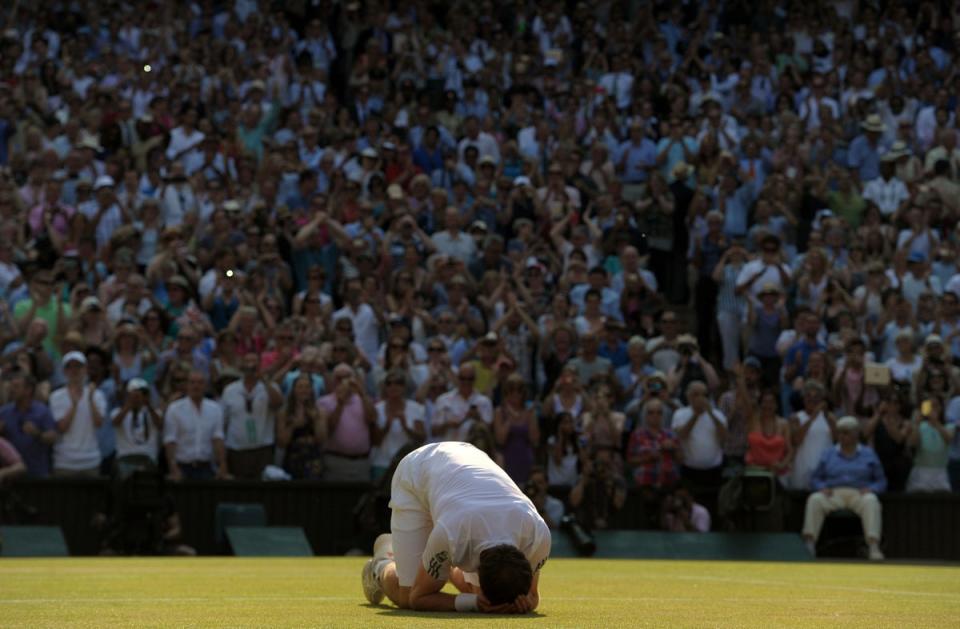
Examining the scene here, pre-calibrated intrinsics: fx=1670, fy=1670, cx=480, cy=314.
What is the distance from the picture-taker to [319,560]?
16.1m

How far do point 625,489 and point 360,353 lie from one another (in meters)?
3.56

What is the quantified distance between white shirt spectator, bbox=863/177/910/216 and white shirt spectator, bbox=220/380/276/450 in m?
9.83

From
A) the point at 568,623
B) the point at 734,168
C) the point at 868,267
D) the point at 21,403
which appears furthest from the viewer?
the point at 734,168

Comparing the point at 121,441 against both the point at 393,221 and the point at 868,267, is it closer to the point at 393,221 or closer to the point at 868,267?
the point at 393,221

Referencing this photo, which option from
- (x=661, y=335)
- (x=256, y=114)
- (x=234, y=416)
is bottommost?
(x=234, y=416)

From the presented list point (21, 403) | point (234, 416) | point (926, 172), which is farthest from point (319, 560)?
point (926, 172)

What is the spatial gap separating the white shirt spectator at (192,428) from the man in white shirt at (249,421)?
10.2 inches

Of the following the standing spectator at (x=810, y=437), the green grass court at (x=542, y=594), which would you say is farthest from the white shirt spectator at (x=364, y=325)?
the standing spectator at (x=810, y=437)

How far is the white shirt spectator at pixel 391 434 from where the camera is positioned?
60.2 ft

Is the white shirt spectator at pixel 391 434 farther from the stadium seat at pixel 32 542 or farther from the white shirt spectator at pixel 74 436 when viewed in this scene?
the stadium seat at pixel 32 542

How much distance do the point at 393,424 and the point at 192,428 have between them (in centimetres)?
219

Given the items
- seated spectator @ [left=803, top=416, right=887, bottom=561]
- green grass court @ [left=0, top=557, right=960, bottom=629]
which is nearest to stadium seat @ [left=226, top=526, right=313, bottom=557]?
green grass court @ [left=0, top=557, right=960, bottom=629]

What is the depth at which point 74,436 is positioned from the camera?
1762 cm

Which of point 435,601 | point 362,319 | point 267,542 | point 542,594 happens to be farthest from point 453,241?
point 435,601
